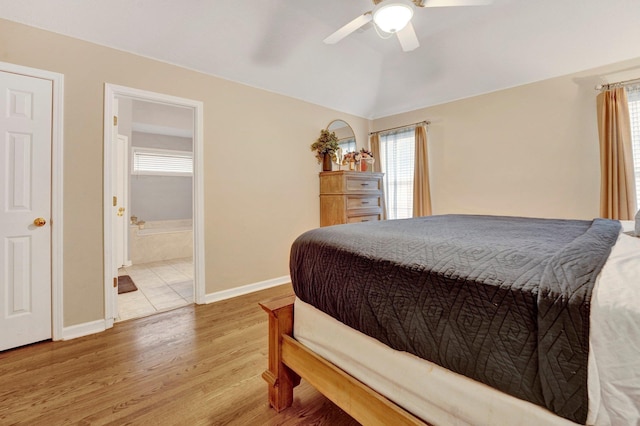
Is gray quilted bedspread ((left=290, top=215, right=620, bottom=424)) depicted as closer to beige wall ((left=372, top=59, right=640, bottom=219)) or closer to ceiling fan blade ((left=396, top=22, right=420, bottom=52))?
ceiling fan blade ((left=396, top=22, right=420, bottom=52))

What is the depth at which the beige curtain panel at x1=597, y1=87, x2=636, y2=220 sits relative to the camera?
102 inches

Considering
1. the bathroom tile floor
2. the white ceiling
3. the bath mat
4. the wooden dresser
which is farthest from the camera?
the wooden dresser

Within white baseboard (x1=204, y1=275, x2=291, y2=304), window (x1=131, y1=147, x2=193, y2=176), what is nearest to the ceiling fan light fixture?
white baseboard (x1=204, y1=275, x2=291, y2=304)

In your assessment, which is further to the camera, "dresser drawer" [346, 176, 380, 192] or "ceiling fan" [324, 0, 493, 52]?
"dresser drawer" [346, 176, 380, 192]

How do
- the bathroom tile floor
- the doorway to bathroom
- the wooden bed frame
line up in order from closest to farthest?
Answer: the wooden bed frame → the doorway to bathroom → the bathroom tile floor

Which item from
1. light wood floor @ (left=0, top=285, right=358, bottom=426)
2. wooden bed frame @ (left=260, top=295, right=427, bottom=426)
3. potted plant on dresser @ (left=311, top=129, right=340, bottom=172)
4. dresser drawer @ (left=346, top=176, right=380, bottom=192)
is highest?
potted plant on dresser @ (left=311, top=129, right=340, bottom=172)

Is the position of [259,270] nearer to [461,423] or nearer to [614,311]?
[461,423]

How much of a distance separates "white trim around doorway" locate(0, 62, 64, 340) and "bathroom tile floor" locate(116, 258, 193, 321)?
45cm

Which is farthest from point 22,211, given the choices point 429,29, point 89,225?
point 429,29

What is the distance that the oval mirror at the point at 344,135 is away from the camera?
412 centimetres

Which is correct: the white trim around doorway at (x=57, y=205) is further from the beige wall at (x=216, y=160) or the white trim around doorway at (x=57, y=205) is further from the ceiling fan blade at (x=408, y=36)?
the ceiling fan blade at (x=408, y=36)

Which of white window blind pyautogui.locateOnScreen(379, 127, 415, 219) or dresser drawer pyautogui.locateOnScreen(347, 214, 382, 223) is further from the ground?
→ white window blind pyautogui.locateOnScreen(379, 127, 415, 219)

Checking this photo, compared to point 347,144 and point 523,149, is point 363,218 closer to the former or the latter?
point 347,144

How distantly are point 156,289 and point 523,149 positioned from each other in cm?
455
